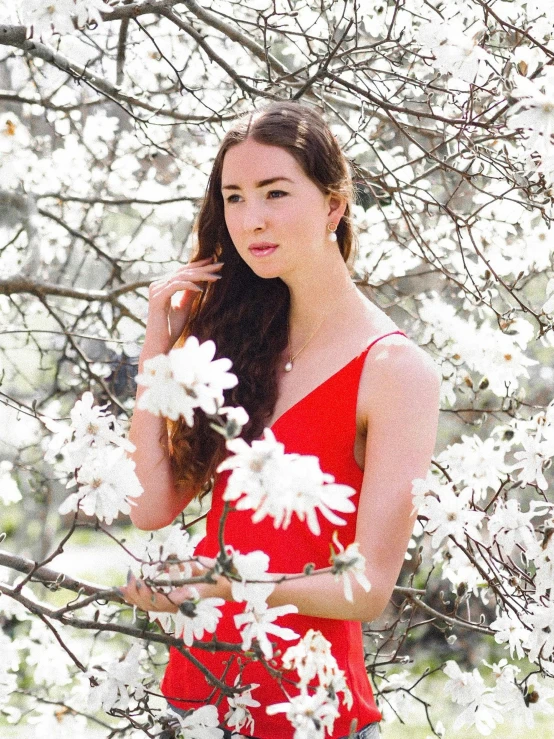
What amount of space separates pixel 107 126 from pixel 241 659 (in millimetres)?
2317

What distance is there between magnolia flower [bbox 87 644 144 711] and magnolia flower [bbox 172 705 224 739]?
0.11 m

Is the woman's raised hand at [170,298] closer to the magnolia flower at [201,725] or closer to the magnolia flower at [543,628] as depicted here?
the magnolia flower at [201,725]

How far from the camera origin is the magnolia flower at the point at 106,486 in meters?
1.26

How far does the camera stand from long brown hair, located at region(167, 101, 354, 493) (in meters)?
1.62

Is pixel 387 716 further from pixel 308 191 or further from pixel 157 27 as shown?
pixel 157 27

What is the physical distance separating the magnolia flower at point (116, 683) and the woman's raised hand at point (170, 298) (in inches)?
21.0

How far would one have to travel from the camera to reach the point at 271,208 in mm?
1563

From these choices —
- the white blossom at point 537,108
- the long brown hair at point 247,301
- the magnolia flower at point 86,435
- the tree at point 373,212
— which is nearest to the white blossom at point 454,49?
the tree at point 373,212

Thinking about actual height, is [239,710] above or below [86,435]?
below

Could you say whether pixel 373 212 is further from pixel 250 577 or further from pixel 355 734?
pixel 250 577

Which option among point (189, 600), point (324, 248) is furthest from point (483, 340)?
point (189, 600)

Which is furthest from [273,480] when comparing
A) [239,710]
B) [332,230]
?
[332,230]

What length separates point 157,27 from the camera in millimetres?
3162

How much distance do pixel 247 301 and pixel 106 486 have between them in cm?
64
